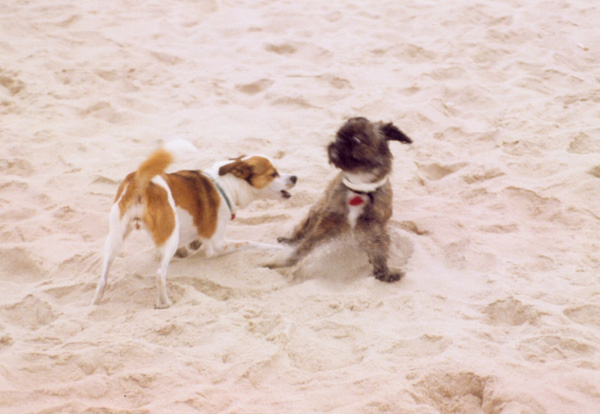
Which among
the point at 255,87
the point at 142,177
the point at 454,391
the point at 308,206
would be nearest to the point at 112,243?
the point at 142,177

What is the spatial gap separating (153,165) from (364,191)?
1.24 m

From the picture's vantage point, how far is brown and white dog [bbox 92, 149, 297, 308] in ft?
11.5

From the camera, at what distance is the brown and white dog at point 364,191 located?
3730mm

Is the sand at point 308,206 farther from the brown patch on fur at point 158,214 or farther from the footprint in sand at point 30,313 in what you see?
the brown patch on fur at point 158,214

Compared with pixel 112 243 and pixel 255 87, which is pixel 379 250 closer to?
pixel 112 243

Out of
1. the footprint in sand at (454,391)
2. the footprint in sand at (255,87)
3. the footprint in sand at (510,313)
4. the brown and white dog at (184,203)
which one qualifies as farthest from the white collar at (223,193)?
the footprint in sand at (255,87)

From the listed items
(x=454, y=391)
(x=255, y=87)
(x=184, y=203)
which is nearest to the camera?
(x=454, y=391)

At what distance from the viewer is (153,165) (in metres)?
3.38

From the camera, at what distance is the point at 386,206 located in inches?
153

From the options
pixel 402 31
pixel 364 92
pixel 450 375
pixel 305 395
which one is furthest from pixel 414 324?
pixel 402 31

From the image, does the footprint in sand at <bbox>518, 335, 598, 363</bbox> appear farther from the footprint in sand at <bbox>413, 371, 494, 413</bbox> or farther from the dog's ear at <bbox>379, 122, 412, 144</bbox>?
the dog's ear at <bbox>379, 122, 412, 144</bbox>

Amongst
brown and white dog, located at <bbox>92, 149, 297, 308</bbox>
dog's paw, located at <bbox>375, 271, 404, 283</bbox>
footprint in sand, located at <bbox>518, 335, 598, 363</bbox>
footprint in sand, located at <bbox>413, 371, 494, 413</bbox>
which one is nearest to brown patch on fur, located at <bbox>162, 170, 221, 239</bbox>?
brown and white dog, located at <bbox>92, 149, 297, 308</bbox>

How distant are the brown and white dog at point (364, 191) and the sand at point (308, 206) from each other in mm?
189

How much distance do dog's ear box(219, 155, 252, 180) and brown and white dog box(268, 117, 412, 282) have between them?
63 cm
